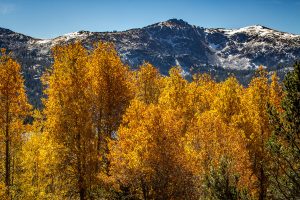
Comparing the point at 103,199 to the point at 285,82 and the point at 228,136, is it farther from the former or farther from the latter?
the point at 285,82

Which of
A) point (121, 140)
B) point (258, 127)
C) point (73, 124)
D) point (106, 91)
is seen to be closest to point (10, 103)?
point (73, 124)

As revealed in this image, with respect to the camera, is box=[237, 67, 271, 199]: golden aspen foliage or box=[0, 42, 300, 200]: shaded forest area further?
box=[237, 67, 271, 199]: golden aspen foliage

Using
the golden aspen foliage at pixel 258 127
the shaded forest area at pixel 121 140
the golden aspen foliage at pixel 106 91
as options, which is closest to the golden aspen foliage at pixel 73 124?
the shaded forest area at pixel 121 140

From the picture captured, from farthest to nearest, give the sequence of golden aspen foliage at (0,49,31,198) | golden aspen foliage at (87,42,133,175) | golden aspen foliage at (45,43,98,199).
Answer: golden aspen foliage at (87,42,133,175)
golden aspen foliage at (0,49,31,198)
golden aspen foliage at (45,43,98,199)

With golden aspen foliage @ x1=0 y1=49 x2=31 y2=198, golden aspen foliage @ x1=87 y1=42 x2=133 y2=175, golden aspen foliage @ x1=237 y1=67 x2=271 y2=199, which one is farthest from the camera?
golden aspen foliage @ x1=237 y1=67 x2=271 y2=199

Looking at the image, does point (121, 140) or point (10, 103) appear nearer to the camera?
point (121, 140)

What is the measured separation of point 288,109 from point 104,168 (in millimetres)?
20873

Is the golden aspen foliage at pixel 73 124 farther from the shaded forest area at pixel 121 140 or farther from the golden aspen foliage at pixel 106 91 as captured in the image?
the golden aspen foliage at pixel 106 91

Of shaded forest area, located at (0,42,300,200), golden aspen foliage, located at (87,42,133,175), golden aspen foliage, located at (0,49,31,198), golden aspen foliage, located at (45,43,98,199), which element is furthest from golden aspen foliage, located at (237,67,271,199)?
golden aspen foliage, located at (0,49,31,198)

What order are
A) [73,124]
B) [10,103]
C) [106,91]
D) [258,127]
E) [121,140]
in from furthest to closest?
[258,127] → [106,91] → [10,103] → [121,140] → [73,124]

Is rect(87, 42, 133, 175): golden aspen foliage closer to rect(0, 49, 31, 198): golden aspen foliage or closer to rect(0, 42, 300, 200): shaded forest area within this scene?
rect(0, 42, 300, 200): shaded forest area

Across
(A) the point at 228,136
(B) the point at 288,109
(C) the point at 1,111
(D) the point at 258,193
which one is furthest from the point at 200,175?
(C) the point at 1,111

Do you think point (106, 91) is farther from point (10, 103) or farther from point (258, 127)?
point (258, 127)

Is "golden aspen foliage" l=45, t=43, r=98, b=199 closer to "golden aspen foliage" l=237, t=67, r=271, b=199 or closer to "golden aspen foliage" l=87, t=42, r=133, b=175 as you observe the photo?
"golden aspen foliage" l=87, t=42, r=133, b=175
